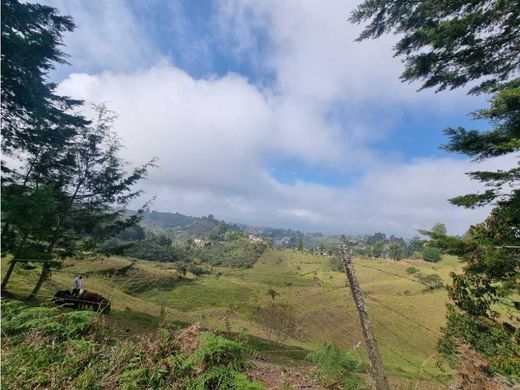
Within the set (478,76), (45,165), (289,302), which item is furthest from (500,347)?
(289,302)

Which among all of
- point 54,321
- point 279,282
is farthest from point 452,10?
point 279,282

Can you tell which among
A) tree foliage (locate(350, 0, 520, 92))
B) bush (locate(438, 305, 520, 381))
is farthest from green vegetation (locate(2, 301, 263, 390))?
tree foliage (locate(350, 0, 520, 92))

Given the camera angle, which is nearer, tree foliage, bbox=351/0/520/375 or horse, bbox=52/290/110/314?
horse, bbox=52/290/110/314

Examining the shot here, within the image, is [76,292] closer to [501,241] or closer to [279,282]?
[501,241]

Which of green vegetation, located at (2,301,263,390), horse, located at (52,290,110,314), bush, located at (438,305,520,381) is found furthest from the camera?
bush, located at (438,305,520,381)

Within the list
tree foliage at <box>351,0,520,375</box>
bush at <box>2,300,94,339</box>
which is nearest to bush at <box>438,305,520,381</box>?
A: tree foliage at <box>351,0,520,375</box>

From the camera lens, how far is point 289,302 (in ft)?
152

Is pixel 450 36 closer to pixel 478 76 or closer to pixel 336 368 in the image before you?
pixel 478 76

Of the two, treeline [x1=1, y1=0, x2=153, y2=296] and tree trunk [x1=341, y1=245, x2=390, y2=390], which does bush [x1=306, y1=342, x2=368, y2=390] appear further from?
treeline [x1=1, y1=0, x2=153, y2=296]

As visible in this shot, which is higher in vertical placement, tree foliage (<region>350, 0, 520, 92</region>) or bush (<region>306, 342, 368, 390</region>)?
tree foliage (<region>350, 0, 520, 92</region>)

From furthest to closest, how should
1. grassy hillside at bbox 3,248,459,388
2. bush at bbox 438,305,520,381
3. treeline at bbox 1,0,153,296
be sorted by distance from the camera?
1. grassy hillside at bbox 3,248,459,388
2. treeline at bbox 1,0,153,296
3. bush at bbox 438,305,520,381

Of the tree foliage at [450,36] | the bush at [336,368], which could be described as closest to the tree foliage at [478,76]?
the tree foliage at [450,36]

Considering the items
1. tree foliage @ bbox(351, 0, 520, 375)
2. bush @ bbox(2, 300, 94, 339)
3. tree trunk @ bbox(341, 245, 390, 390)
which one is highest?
tree foliage @ bbox(351, 0, 520, 375)

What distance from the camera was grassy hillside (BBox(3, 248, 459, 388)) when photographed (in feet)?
64.1
